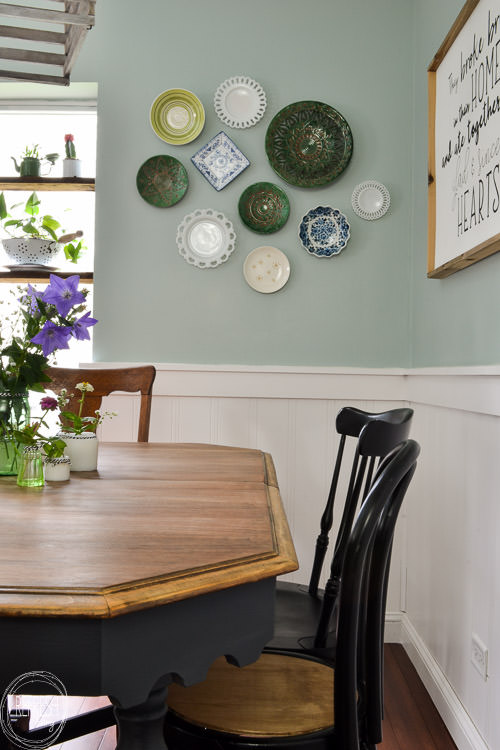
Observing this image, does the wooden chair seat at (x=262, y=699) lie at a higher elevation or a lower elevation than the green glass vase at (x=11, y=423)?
lower

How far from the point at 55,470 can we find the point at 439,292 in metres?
1.41

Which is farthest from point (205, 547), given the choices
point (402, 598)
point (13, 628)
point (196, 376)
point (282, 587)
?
point (402, 598)

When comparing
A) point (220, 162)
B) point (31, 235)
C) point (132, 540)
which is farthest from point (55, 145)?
point (132, 540)

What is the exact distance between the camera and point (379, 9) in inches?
102

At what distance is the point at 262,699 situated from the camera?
105 centimetres

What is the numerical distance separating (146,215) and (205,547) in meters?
1.98

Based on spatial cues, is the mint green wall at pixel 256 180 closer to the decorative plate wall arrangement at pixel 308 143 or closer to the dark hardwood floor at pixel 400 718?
the decorative plate wall arrangement at pixel 308 143

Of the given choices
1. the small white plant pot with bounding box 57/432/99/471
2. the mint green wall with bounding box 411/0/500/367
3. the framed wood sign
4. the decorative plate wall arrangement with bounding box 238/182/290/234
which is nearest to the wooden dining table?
the small white plant pot with bounding box 57/432/99/471

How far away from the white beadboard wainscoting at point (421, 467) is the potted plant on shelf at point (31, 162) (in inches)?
39.8

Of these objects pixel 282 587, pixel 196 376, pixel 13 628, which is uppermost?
pixel 196 376

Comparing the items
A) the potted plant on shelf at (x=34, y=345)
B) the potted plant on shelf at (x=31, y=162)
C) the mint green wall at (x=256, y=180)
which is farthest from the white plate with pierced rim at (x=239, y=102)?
the potted plant on shelf at (x=34, y=345)

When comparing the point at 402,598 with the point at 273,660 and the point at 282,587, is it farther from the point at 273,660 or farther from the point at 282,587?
the point at 273,660

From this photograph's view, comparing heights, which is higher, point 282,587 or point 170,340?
point 170,340

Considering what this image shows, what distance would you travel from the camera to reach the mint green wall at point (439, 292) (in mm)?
1733
